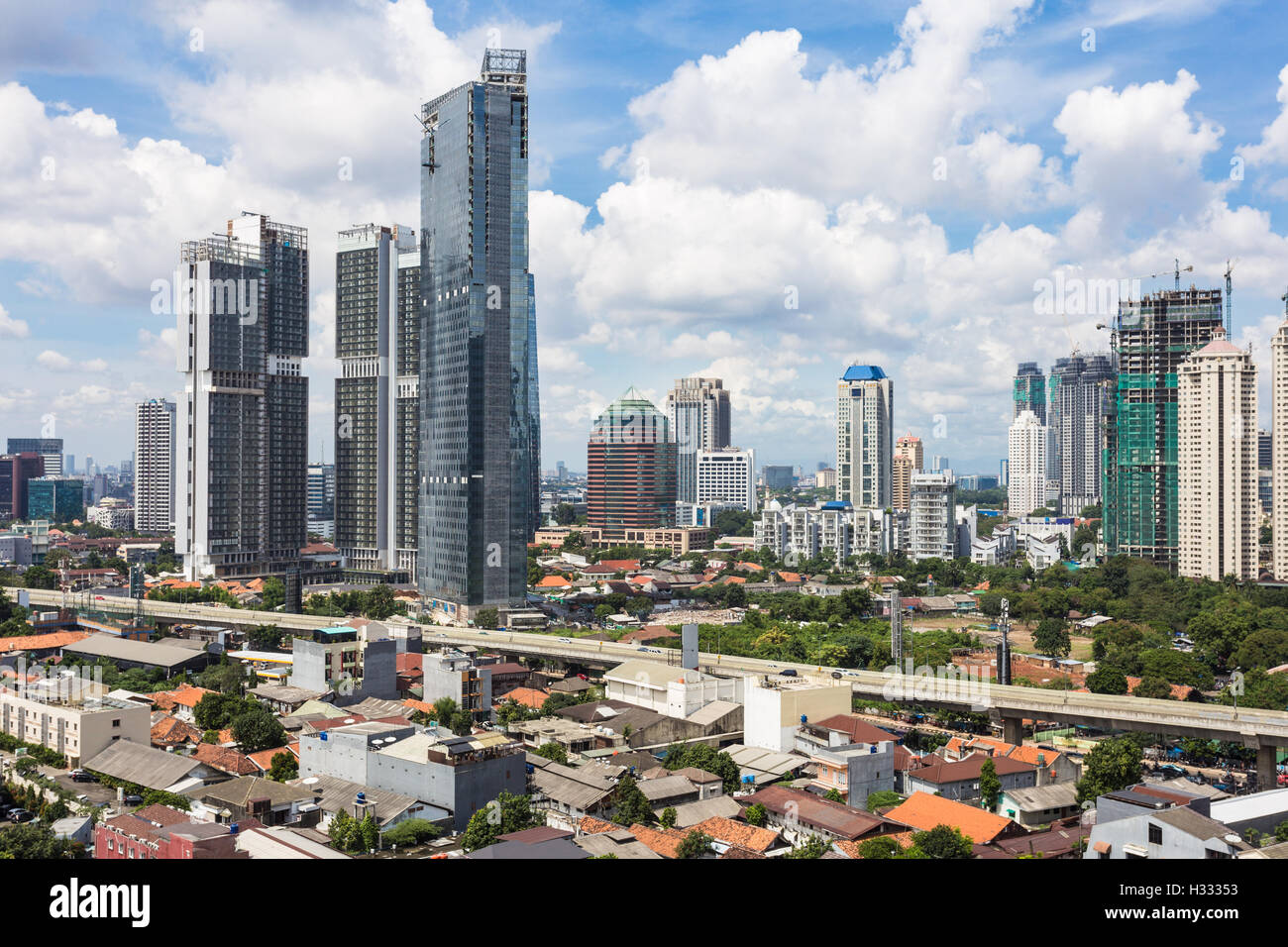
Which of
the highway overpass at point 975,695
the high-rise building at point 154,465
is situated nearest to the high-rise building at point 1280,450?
the highway overpass at point 975,695

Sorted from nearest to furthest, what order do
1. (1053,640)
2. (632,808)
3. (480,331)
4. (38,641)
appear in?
(632,808), (38,641), (1053,640), (480,331)

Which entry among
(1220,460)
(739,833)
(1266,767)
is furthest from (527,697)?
(1220,460)

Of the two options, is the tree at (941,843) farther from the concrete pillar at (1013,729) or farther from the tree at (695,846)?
the concrete pillar at (1013,729)

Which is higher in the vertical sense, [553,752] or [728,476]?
[728,476]

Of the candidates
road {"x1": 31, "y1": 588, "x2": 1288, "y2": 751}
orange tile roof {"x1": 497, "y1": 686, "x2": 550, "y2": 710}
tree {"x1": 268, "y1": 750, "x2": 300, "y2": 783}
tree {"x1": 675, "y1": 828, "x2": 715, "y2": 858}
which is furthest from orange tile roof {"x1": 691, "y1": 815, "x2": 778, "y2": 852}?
orange tile roof {"x1": 497, "y1": 686, "x2": 550, "y2": 710}

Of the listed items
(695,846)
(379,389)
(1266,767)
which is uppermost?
→ (379,389)

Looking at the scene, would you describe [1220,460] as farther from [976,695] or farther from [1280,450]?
Result: [976,695]
